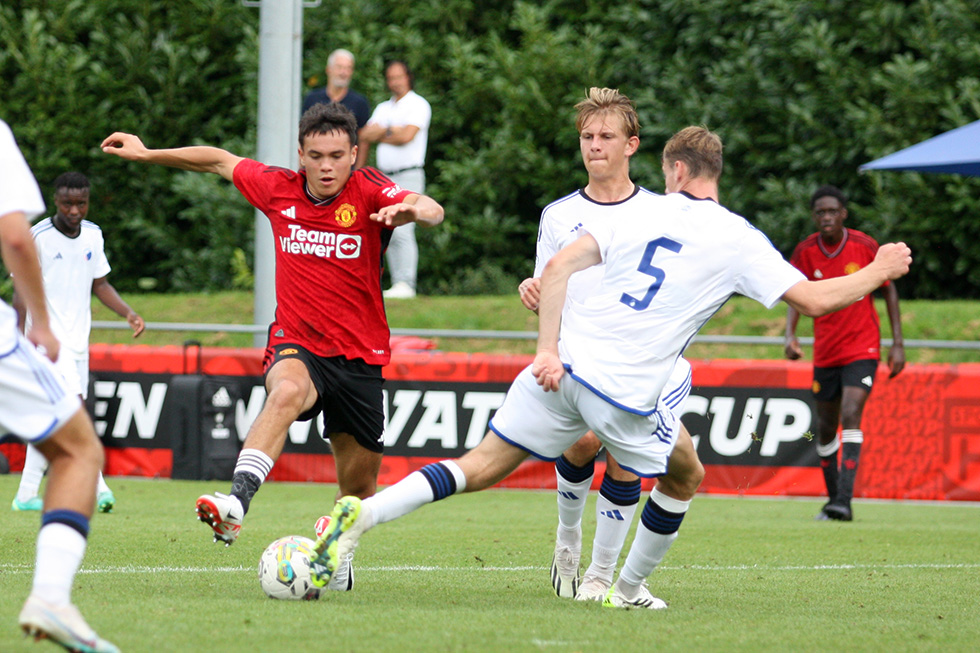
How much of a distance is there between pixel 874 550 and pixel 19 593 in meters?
5.03

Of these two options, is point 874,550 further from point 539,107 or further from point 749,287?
point 539,107

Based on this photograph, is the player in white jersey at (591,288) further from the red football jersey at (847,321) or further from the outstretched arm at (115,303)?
the outstretched arm at (115,303)

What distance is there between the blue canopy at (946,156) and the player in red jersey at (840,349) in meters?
1.08

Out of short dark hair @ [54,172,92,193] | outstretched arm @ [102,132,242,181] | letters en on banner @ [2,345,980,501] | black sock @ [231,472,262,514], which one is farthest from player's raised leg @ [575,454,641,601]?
letters en on banner @ [2,345,980,501]

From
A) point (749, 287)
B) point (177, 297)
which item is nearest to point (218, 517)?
Answer: point (749, 287)

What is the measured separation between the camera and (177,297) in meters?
16.5

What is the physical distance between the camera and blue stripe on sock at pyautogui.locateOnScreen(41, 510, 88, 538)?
4.01 meters

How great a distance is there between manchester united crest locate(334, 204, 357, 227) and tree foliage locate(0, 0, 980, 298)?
11.1 metres

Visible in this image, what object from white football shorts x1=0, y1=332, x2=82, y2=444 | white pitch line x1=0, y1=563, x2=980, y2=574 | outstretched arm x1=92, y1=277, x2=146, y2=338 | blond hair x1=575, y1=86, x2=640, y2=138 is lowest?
white pitch line x1=0, y1=563, x2=980, y2=574

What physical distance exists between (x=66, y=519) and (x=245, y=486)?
59.3 inches

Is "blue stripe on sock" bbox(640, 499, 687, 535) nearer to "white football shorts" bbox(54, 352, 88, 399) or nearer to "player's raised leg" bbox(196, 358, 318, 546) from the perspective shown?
"player's raised leg" bbox(196, 358, 318, 546)

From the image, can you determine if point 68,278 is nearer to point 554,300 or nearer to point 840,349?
point 554,300

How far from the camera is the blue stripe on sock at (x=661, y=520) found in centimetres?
559

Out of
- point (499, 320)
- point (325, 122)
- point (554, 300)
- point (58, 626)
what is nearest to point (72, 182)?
point (325, 122)
